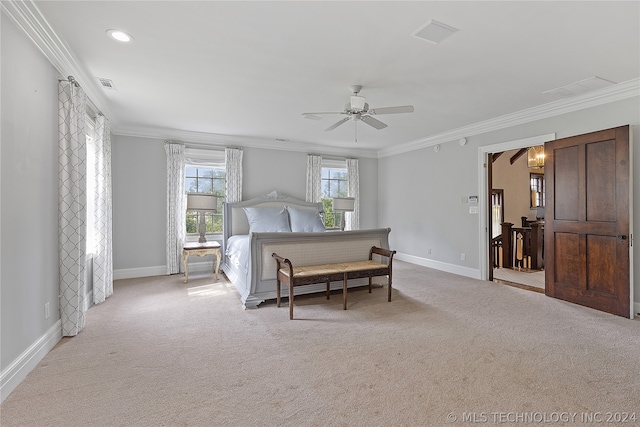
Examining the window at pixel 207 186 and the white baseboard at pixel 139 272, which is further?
the window at pixel 207 186

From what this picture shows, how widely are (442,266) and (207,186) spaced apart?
4.68 meters

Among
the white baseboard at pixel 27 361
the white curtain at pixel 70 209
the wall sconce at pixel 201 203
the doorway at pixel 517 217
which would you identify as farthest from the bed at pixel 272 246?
the doorway at pixel 517 217

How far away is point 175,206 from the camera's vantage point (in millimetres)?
5340

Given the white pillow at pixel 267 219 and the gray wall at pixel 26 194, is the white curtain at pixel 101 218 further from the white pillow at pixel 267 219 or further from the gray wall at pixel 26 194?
the white pillow at pixel 267 219

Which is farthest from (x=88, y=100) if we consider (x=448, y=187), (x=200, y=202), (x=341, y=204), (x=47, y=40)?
(x=448, y=187)

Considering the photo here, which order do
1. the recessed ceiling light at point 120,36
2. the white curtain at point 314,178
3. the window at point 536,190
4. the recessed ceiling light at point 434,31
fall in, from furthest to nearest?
the window at point 536,190, the white curtain at point 314,178, the recessed ceiling light at point 120,36, the recessed ceiling light at point 434,31

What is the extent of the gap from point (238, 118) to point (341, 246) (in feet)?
8.19

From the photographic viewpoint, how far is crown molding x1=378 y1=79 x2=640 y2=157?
3.41 meters

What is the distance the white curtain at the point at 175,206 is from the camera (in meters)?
5.29

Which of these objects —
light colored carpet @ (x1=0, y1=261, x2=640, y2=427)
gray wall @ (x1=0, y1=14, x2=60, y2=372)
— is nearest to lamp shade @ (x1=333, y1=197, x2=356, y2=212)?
light colored carpet @ (x1=0, y1=261, x2=640, y2=427)

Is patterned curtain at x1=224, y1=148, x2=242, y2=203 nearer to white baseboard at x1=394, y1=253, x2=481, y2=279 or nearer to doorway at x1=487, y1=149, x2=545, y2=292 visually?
white baseboard at x1=394, y1=253, x2=481, y2=279

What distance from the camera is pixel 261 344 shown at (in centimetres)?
265

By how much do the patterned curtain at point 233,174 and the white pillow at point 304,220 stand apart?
3.31 feet

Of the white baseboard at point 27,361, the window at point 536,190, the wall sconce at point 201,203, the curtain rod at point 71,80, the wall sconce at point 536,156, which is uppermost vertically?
the curtain rod at point 71,80
